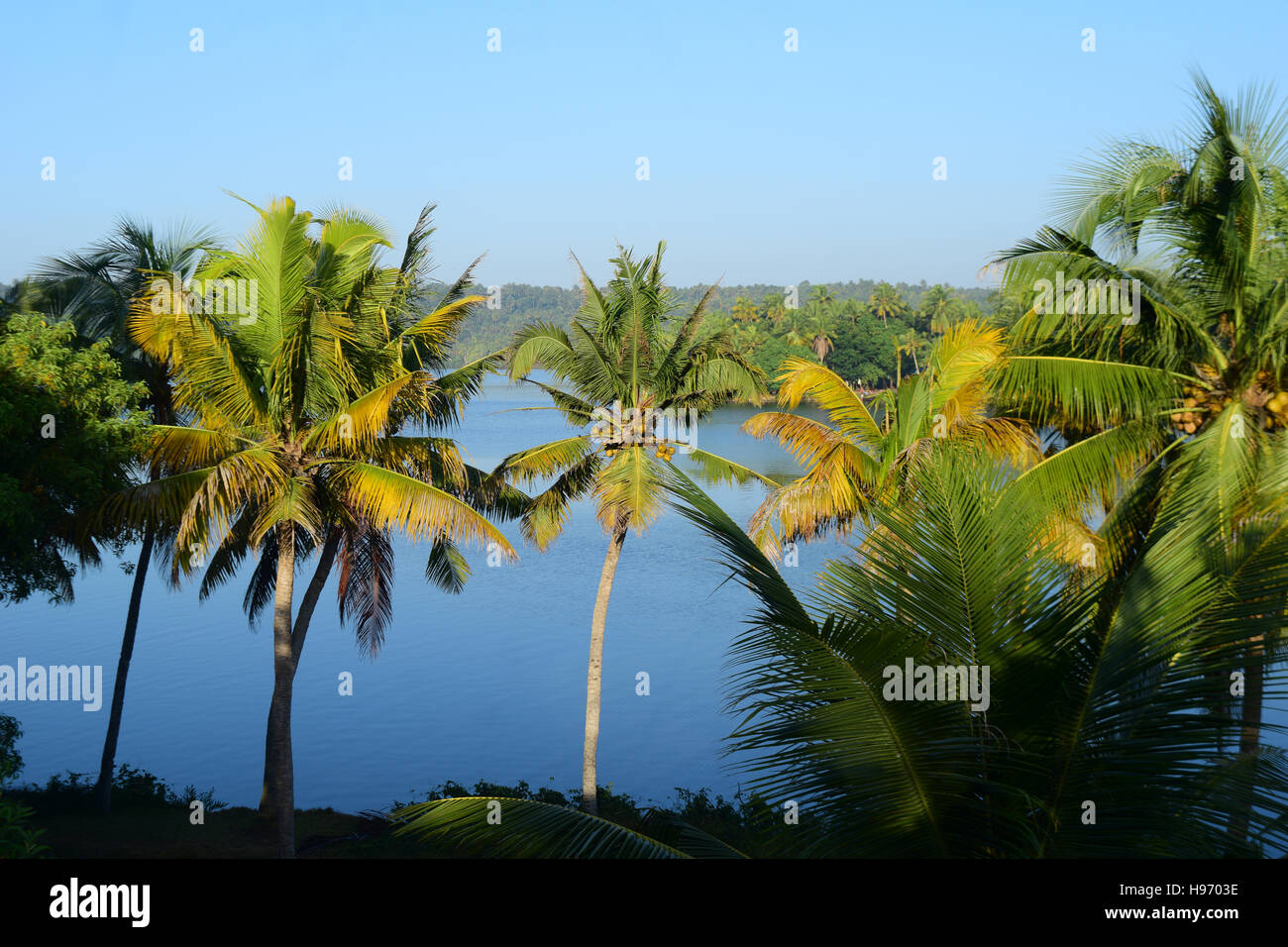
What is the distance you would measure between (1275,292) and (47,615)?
47721 mm

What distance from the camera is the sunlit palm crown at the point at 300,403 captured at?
50.6ft

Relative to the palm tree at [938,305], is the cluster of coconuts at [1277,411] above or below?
below

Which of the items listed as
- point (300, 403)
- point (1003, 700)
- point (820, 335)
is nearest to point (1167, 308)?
point (1003, 700)

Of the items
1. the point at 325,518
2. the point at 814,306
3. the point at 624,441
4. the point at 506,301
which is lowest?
the point at 325,518

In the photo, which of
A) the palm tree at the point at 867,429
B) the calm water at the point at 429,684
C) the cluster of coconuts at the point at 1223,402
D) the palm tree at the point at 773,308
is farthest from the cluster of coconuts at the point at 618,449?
the palm tree at the point at 773,308

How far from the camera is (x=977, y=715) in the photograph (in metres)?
6.06

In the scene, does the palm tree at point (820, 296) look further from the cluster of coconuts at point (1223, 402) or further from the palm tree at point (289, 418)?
the cluster of coconuts at point (1223, 402)

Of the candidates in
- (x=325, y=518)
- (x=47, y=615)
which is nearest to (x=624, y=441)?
(x=325, y=518)

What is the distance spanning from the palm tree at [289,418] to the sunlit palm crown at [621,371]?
3.41 meters

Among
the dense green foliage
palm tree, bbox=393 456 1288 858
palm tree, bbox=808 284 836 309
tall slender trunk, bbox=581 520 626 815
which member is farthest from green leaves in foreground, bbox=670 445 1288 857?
palm tree, bbox=808 284 836 309

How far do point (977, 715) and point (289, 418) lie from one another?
42.1 feet

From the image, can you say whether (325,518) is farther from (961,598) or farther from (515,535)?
(515,535)

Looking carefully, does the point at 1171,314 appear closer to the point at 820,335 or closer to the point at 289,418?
the point at 289,418
